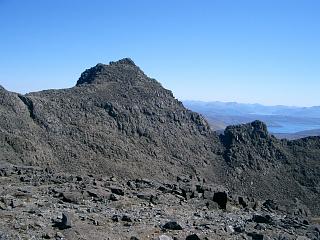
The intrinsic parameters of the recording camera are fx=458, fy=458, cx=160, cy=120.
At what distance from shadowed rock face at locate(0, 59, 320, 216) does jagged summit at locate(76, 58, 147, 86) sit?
0.49 ft

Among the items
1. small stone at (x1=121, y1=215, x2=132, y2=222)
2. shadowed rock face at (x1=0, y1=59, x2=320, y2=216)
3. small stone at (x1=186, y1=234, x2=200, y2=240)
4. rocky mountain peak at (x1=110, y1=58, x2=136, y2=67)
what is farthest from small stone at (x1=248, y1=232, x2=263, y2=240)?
rocky mountain peak at (x1=110, y1=58, x2=136, y2=67)

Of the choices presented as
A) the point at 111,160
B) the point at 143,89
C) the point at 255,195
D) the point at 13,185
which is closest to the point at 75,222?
the point at 13,185

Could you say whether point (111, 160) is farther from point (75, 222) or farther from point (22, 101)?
point (75, 222)

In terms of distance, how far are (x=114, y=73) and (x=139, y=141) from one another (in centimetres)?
1617

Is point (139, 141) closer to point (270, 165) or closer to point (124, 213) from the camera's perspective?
point (270, 165)

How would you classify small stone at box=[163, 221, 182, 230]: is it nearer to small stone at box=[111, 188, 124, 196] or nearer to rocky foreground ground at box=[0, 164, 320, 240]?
rocky foreground ground at box=[0, 164, 320, 240]

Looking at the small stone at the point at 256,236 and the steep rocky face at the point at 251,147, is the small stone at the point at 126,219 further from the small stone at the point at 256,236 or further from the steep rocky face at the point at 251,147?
the steep rocky face at the point at 251,147

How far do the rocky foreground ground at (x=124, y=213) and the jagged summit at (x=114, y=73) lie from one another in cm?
4049

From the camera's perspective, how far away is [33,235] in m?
14.5

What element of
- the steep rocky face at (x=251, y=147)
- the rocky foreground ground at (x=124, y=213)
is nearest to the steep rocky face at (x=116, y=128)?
the steep rocky face at (x=251, y=147)

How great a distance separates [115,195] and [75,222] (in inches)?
228

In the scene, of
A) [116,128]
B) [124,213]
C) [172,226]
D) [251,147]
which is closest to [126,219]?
[124,213]

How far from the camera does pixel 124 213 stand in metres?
18.9

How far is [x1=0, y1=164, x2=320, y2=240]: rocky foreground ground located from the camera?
51.2 feet
